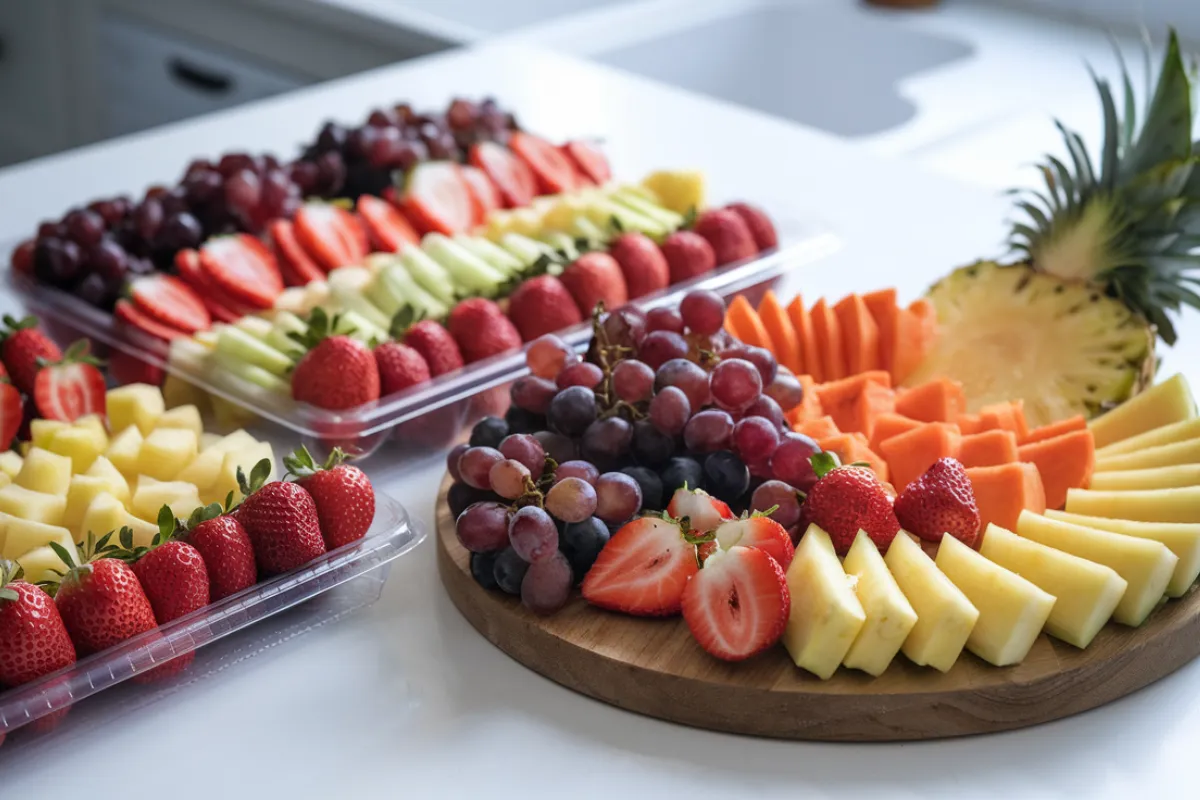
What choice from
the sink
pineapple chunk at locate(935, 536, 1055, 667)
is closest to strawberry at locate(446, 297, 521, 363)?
→ pineapple chunk at locate(935, 536, 1055, 667)

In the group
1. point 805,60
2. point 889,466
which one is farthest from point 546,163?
point 805,60

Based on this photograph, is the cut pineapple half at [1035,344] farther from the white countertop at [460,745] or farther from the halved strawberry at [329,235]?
the halved strawberry at [329,235]

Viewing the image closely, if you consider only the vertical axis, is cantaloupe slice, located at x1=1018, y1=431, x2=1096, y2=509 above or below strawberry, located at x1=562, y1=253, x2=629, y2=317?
above

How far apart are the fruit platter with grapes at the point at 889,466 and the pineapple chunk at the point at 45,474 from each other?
0.43 m

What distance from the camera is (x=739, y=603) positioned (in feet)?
4.09

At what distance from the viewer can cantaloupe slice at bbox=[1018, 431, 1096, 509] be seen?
4.83 ft

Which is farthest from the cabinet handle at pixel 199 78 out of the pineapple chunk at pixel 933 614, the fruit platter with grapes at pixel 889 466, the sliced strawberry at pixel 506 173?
the pineapple chunk at pixel 933 614

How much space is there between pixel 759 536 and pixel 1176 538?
0.41 m

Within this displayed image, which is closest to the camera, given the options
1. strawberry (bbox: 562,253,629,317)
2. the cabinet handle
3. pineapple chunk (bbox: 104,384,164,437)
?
pineapple chunk (bbox: 104,384,164,437)

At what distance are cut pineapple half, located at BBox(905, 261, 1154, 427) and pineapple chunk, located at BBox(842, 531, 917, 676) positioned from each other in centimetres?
57

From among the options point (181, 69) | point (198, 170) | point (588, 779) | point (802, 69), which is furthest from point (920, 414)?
point (181, 69)

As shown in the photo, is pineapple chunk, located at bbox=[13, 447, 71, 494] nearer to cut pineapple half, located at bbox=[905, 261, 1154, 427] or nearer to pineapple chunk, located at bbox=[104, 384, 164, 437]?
pineapple chunk, located at bbox=[104, 384, 164, 437]

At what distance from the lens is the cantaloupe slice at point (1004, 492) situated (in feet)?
4.63

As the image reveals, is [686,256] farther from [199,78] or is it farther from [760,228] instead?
[199,78]
